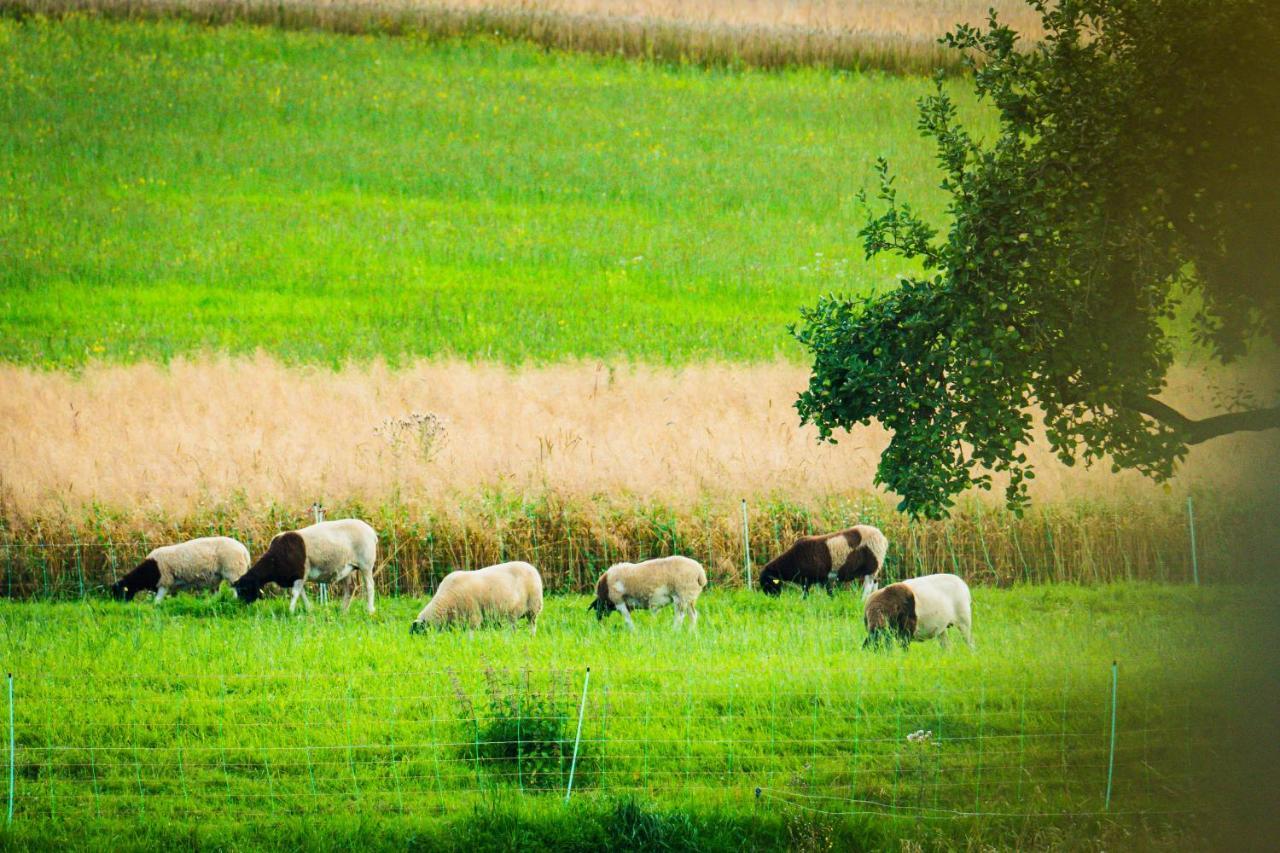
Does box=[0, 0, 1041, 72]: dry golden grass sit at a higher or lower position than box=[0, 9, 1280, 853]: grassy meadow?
higher

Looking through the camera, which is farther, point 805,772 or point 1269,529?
point 1269,529

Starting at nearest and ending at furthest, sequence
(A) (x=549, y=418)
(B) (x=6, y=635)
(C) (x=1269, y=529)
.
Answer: (B) (x=6, y=635), (C) (x=1269, y=529), (A) (x=549, y=418)

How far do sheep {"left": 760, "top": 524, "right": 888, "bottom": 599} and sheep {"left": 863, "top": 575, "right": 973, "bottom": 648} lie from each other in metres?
2.46

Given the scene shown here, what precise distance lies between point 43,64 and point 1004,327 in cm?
3329

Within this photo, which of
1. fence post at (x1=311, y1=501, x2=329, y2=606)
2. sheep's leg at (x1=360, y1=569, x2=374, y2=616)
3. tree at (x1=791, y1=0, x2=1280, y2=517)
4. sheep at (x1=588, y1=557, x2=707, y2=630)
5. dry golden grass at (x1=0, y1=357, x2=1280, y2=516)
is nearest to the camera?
tree at (x1=791, y1=0, x2=1280, y2=517)

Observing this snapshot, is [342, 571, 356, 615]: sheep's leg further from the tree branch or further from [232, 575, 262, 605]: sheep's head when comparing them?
the tree branch

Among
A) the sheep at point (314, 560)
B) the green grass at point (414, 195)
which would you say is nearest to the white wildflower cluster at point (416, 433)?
the sheep at point (314, 560)

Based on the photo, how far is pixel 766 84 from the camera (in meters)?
41.7

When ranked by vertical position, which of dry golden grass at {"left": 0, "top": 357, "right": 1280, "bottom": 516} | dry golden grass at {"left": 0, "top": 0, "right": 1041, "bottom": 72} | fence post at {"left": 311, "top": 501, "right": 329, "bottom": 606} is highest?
dry golden grass at {"left": 0, "top": 0, "right": 1041, "bottom": 72}

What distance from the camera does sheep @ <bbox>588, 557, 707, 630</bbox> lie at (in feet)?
50.5

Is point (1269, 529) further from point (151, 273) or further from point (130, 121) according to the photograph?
point (130, 121)

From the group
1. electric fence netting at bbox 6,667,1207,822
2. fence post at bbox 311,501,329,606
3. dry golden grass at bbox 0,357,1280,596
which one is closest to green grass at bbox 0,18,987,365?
dry golden grass at bbox 0,357,1280,596

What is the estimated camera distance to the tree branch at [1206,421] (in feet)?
43.6

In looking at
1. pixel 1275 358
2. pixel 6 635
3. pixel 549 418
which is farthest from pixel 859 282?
pixel 6 635
